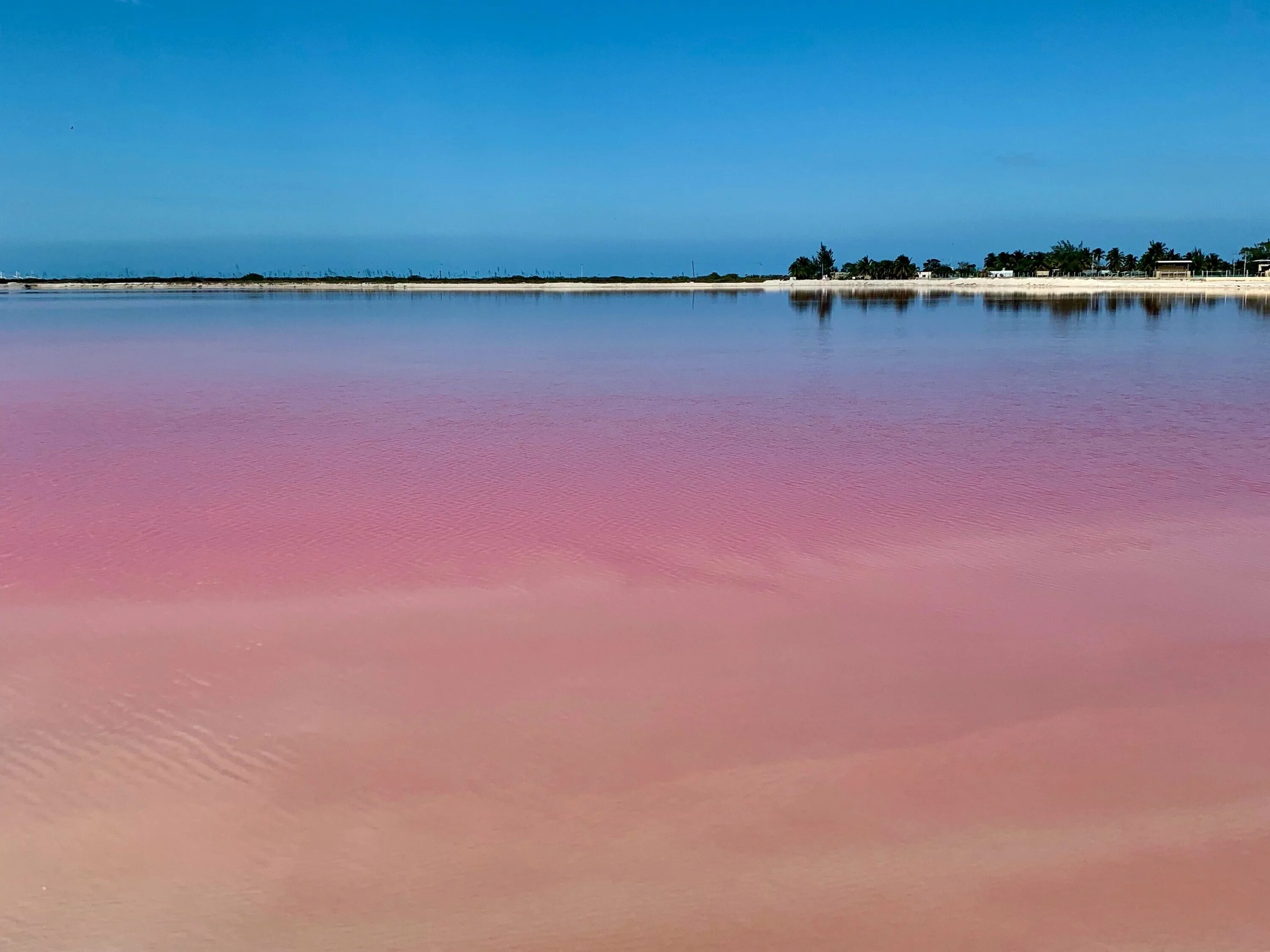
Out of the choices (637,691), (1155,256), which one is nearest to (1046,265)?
(1155,256)

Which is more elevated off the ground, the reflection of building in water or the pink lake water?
the reflection of building in water

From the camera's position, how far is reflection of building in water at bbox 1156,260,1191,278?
8175cm

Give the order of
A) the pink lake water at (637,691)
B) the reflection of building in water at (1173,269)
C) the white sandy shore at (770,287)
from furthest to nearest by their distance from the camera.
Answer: the reflection of building in water at (1173,269)
the white sandy shore at (770,287)
the pink lake water at (637,691)

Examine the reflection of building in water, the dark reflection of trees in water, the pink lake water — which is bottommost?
the pink lake water

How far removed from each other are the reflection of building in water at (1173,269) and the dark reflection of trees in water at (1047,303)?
24876mm

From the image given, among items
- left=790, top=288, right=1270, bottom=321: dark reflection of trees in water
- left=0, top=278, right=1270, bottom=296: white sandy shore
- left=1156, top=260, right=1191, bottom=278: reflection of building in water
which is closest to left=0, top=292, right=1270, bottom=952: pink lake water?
left=790, top=288, right=1270, bottom=321: dark reflection of trees in water

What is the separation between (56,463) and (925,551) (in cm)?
832

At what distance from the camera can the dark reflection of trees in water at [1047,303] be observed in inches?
1548

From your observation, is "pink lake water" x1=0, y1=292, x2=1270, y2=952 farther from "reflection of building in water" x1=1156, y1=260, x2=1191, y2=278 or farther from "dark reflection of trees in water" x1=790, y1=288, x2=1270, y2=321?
"reflection of building in water" x1=1156, y1=260, x2=1191, y2=278

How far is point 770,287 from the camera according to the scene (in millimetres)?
98750

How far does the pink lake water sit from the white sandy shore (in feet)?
183

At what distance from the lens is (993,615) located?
5.34 m

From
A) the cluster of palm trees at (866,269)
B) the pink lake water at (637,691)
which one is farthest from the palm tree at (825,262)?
the pink lake water at (637,691)

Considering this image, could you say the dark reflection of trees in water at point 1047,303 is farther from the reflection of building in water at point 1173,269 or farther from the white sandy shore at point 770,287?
the reflection of building in water at point 1173,269
